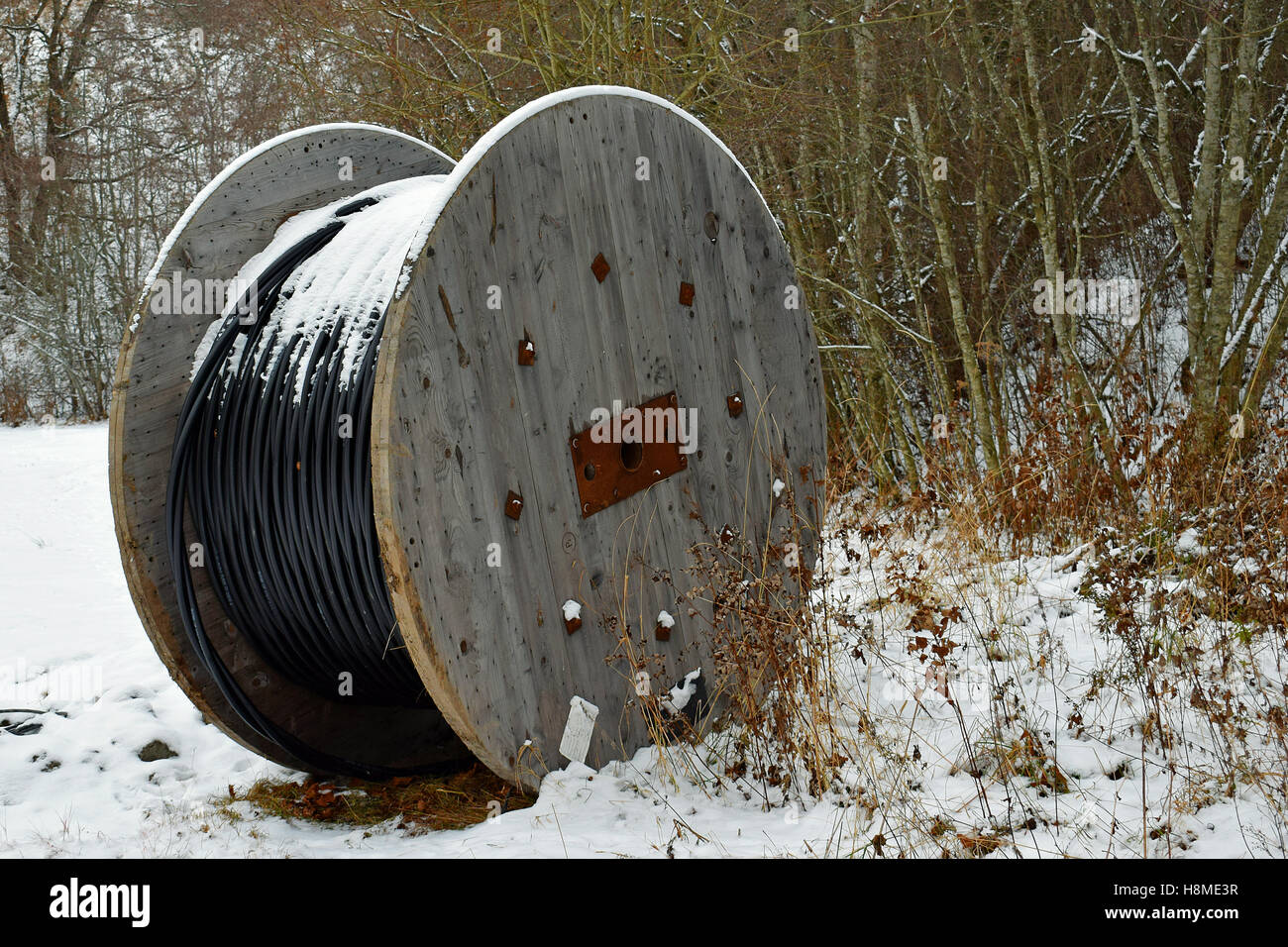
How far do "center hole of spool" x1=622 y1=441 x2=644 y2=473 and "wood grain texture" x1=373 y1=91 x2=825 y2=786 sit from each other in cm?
11

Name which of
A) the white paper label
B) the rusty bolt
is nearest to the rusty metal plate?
the rusty bolt

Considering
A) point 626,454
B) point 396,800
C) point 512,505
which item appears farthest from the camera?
point 626,454

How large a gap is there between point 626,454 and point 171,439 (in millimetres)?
1385

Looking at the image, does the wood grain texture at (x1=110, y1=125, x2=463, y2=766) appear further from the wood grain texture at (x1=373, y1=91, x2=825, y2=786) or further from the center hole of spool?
the center hole of spool

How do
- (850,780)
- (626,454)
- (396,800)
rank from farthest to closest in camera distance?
1. (626,454)
2. (396,800)
3. (850,780)

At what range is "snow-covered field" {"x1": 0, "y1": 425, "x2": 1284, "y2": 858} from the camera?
2744mm

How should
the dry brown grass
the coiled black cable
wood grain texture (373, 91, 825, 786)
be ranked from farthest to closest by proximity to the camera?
the dry brown grass → the coiled black cable → wood grain texture (373, 91, 825, 786)

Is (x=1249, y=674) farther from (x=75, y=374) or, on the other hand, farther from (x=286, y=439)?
(x=75, y=374)

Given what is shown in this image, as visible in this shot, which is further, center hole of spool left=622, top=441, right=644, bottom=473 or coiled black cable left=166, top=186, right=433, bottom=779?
center hole of spool left=622, top=441, right=644, bottom=473

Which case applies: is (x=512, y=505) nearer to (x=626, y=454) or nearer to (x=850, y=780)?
(x=626, y=454)

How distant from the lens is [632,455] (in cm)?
347

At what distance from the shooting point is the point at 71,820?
3102 mm

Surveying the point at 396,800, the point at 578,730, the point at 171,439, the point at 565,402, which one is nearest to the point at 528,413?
the point at 565,402

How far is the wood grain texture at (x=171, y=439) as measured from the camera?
3127 millimetres
